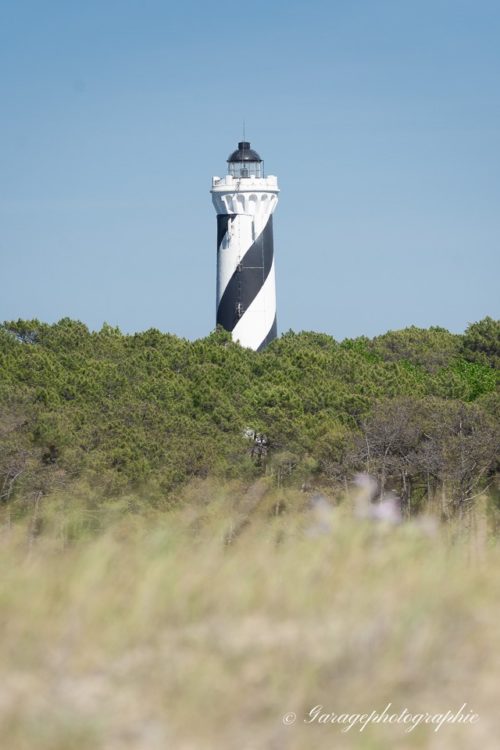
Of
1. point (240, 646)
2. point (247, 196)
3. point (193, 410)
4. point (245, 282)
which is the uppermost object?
point (247, 196)

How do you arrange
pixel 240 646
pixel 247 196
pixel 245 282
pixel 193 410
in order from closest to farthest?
pixel 240 646
pixel 193 410
pixel 245 282
pixel 247 196

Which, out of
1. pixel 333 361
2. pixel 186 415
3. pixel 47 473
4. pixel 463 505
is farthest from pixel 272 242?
pixel 47 473

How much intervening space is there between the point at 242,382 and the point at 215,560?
33.7m

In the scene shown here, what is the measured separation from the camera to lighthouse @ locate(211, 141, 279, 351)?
56.0 m

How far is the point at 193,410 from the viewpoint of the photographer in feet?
123

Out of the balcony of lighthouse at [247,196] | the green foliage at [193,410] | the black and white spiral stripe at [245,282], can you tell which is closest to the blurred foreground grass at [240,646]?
the green foliage at [193,410]

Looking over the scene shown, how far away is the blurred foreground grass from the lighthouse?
47776 mm

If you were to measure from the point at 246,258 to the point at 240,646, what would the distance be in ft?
164

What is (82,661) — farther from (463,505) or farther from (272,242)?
(272,242)

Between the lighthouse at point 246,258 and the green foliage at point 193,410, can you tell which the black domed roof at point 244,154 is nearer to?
the lighthouse at point 246,258

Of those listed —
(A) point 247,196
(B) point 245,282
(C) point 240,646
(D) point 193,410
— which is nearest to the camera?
(C) point 240,646

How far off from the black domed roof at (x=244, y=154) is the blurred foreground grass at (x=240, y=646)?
5196 cm

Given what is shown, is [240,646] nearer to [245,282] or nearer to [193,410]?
[193,410]

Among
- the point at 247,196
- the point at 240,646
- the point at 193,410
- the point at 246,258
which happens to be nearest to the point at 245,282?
the point at 246,258
